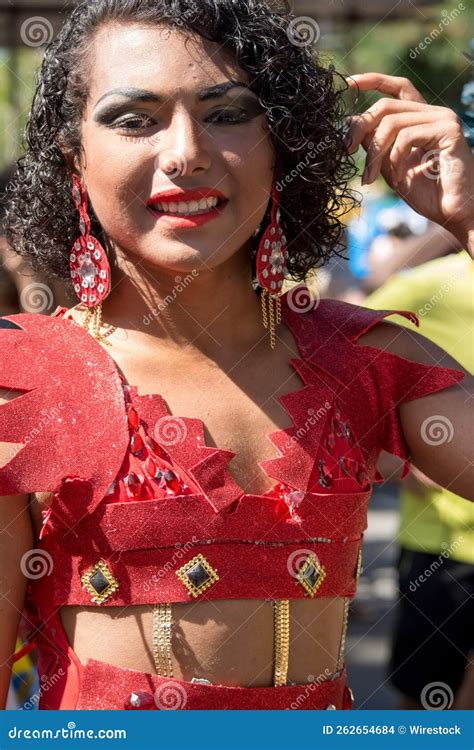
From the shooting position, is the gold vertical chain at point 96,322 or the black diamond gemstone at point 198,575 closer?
the black diamond gemstone at point 198,575

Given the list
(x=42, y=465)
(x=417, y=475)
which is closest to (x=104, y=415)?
(x=42, y=465)

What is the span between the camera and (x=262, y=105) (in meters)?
2.24

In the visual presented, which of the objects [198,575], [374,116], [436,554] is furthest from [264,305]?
[436,554]

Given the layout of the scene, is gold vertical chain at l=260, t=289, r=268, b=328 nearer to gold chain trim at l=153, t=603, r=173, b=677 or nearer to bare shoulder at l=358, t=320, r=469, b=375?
bare shoulder at l=358, t=320, r=469, b=375

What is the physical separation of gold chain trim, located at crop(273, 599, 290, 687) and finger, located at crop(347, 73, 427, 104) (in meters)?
1.11

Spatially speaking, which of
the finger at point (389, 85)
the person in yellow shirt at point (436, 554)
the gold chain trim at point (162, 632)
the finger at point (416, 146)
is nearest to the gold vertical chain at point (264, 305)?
the finger at point (416, 146)

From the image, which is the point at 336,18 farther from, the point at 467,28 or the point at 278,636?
the point at 278,636

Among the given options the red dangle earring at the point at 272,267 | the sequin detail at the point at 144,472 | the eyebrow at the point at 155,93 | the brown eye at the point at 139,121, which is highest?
the eyebrow at the point at 155,93

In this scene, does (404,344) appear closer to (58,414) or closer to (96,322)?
(96,322)

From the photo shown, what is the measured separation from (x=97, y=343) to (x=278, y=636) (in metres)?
0.63

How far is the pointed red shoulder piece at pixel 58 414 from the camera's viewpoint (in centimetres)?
208

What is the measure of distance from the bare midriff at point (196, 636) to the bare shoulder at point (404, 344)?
56 centimetres

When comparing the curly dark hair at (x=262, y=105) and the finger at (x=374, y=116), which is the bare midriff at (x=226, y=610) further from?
the finger at (x=374, y=116)

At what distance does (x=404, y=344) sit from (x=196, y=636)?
0.74 metres
